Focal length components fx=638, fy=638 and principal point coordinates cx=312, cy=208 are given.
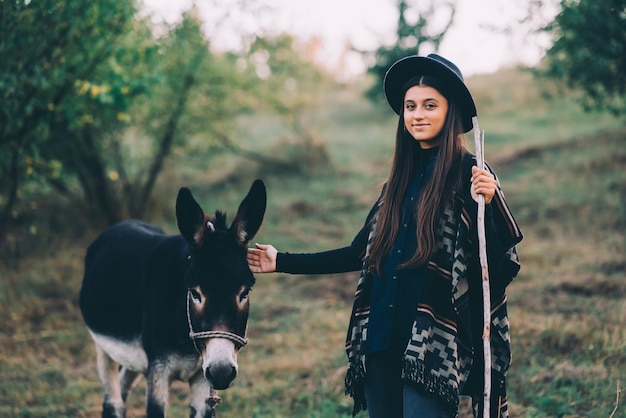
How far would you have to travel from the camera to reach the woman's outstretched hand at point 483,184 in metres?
2.53

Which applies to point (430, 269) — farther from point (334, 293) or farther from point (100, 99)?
point (334, 293)

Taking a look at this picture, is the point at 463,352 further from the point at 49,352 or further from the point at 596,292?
the point at 49,352

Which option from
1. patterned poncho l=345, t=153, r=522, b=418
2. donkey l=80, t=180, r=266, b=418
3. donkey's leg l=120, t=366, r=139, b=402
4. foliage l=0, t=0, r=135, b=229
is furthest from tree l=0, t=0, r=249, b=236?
patterned poncho l=345, t=153, r=522, b=418

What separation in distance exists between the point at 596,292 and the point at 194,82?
7289mm

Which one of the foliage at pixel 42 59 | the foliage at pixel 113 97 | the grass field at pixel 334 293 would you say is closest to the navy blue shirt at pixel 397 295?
the grass field at pixel 334 293

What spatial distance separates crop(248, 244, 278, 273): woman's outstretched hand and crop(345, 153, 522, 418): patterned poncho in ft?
2.07

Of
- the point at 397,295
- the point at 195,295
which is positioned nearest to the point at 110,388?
the point at 195,295

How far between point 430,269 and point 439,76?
85 centimetres

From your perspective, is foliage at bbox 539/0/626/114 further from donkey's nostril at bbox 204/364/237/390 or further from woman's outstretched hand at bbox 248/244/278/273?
donkey's nostril at bbox 204/364/237/390

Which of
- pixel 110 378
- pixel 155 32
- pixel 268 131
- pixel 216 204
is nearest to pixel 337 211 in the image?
pixel 216 204

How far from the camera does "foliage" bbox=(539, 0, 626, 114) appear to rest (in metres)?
6.47

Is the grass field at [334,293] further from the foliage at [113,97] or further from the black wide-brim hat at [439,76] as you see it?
the black wide-brim hat at [439,76]

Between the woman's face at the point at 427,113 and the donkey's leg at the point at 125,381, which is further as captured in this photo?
the donkey's leg at the point at 125,381

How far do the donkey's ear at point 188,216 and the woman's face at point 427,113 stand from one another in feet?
3.76
